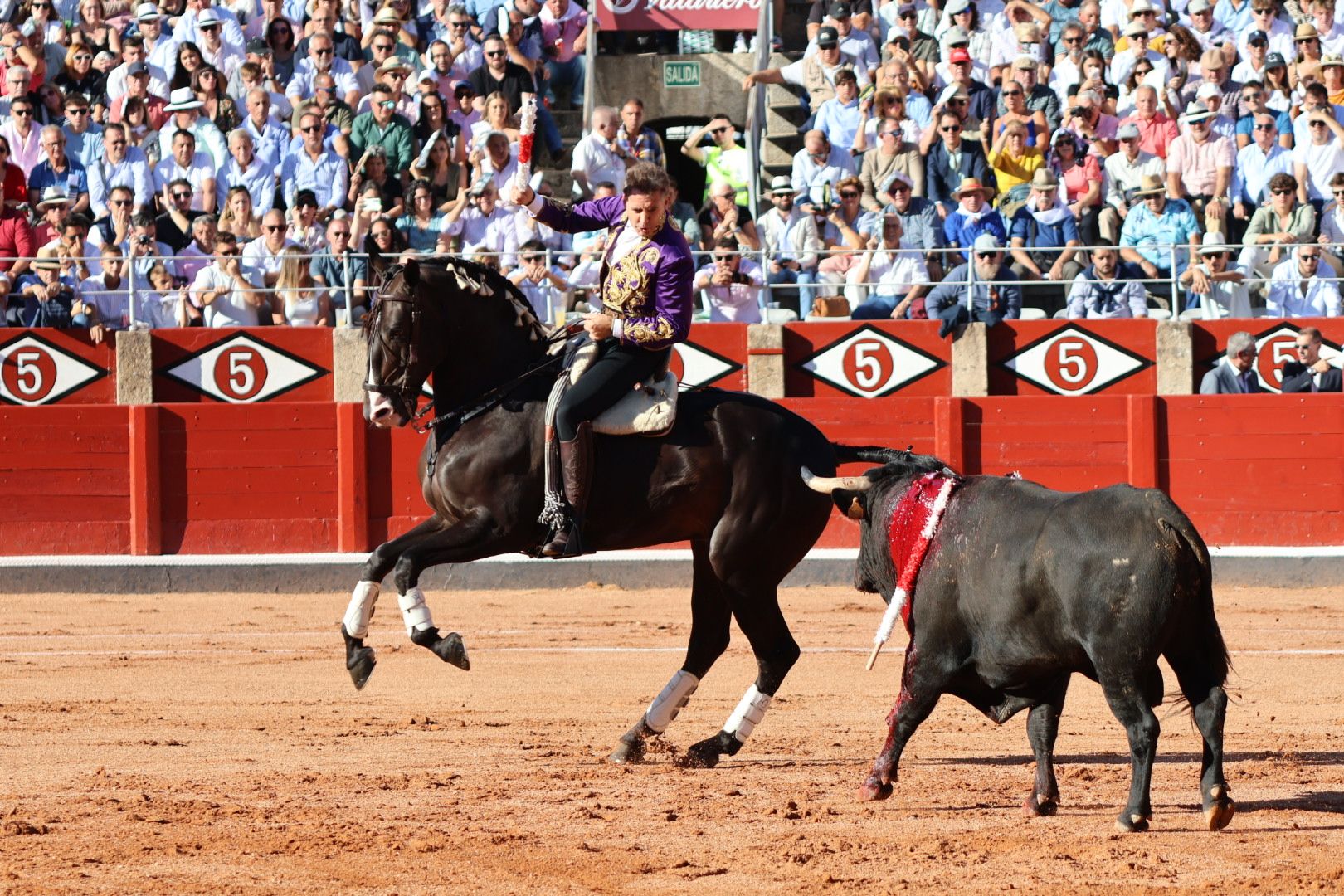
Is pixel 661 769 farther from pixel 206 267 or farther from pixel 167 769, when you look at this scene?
pixel 206 267

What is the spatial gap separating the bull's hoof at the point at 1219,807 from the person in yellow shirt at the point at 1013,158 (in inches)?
412

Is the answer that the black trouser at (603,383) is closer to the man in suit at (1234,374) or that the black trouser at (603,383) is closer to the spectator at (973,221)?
the spectator at (973,221)

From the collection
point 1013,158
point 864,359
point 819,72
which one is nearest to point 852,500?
point 864,359

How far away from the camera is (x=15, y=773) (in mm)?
7105

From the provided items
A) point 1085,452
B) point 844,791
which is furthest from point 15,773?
point 1085,452

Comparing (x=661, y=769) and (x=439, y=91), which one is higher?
(x=439, y=91)

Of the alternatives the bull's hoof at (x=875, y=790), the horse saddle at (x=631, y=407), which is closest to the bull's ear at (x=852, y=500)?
the bull's hoof at (x=875, y=790)

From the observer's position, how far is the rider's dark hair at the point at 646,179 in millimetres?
7375

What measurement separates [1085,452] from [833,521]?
2.02 meters

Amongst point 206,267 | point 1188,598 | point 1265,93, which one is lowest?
point 1188,598

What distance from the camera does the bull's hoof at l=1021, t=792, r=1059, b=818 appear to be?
243 inches

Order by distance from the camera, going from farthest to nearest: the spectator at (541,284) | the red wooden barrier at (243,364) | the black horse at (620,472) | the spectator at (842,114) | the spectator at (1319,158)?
1. the spectator at (842,114)
2. the spectator at (1319,158)
3. the red wooden barrier at (243,364)
4. the spectator at (541,284)
5. the black horse at (620,472)

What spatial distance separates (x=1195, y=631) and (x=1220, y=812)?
545mm

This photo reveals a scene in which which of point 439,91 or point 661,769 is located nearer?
point 661,769
